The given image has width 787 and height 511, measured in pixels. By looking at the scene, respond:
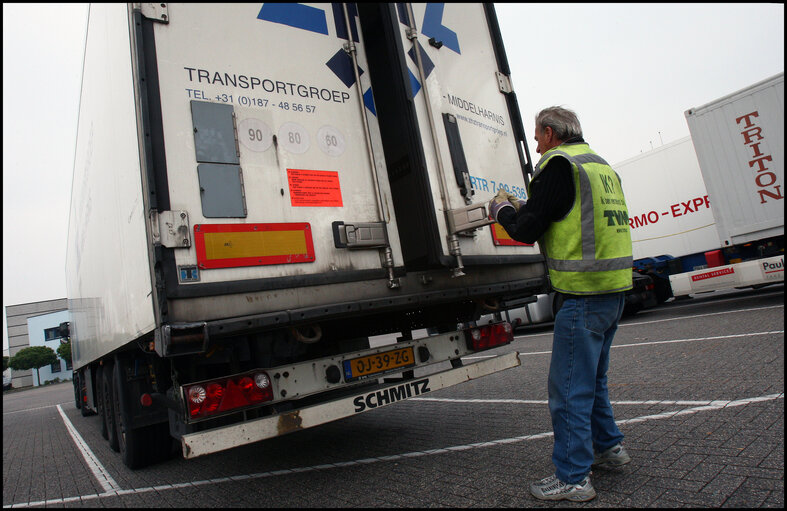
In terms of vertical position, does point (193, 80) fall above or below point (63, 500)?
above

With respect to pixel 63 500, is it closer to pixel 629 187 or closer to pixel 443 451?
pixel 443 451

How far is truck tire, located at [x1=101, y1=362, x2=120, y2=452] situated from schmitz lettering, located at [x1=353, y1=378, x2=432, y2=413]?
336 centimetres

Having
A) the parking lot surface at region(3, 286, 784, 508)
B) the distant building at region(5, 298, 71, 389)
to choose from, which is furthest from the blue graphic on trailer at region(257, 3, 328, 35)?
the distant building at region(5, 298, 71, 389)

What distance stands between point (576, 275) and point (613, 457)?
3.55ft

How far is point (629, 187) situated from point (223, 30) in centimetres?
1148

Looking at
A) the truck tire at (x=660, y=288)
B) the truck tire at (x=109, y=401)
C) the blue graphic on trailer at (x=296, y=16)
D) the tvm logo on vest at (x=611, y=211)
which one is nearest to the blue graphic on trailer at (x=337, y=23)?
the blue graphic on trailer at (x=296, y=16)

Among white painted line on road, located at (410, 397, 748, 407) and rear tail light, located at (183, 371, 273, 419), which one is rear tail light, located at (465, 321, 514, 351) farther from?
rear tail light, located at (183, 371, 273, 419)

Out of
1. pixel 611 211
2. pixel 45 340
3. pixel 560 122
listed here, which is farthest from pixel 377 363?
pixel 45 340

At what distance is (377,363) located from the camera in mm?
3676

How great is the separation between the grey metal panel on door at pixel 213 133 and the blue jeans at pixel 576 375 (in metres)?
2.12

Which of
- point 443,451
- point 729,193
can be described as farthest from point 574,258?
point 729,193

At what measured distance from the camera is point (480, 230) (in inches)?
154

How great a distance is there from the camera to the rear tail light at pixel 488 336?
4.34 meters

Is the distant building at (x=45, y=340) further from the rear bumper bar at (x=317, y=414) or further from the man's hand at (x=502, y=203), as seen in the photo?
the man's hand at (x=502, y=203)
